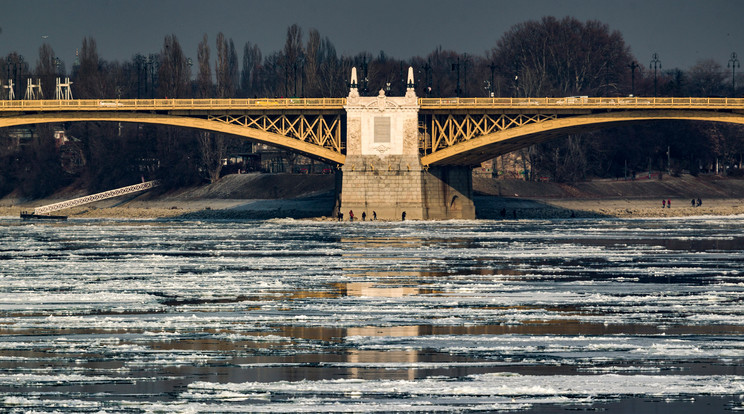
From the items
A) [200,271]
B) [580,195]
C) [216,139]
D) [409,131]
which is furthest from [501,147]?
[200,271]

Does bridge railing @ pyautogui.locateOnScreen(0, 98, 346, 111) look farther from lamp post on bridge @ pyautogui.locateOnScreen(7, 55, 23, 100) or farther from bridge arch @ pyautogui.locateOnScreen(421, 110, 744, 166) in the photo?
lamp post on bridge @ pyautogui.locateOnScreen(7, 55, 23, 100)

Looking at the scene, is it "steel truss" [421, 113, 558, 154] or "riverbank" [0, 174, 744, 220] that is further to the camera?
"riverbank" [0, 174, 744, 220]

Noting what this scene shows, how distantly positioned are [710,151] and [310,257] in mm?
91263

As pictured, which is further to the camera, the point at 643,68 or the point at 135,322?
the point at 643,68

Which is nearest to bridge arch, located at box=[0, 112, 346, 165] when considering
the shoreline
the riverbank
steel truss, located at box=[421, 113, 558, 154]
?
the shoreline

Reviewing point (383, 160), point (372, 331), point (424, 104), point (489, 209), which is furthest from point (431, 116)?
point (372, 331)

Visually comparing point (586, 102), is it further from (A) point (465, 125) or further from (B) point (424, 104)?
(B) point (424, 104)

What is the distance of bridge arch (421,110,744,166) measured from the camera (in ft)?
267

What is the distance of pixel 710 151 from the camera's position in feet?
416

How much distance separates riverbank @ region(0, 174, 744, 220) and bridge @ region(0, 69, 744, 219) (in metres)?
6.19

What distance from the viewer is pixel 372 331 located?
77.4 feet

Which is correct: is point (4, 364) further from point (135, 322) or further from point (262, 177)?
point (262, 177)

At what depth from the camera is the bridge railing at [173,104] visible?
277ft

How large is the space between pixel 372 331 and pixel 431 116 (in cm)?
6632
